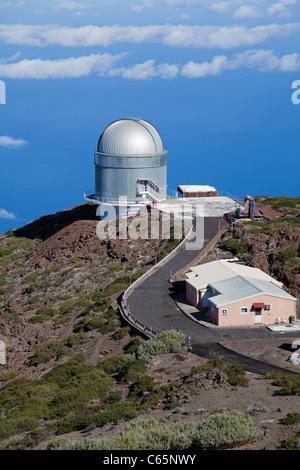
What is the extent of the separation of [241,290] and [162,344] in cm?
643

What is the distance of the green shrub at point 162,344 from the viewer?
95.2 ft

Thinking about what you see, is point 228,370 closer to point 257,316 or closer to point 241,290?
point 257,316

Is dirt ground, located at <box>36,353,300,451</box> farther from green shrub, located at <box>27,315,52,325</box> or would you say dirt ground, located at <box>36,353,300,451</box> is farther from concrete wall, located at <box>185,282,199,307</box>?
Result: green shrub, located at <box>27,315,52,325</box>

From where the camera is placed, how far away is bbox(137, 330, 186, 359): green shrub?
2903 cm

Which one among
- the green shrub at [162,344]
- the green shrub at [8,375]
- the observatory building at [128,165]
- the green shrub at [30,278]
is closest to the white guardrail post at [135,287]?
the green shrub at [162,344]

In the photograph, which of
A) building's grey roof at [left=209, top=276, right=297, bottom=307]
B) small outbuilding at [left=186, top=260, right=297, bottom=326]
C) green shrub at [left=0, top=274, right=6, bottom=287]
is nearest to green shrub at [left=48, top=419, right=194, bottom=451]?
small outbuilding at [left=186, top=260, right=297, bottom=326]

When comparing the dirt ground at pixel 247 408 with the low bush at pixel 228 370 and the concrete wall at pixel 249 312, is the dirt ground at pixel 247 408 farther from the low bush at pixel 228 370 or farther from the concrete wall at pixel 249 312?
the concrete wall at pixel 249 312

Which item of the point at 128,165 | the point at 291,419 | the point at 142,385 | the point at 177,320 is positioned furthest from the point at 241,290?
the point at 128,165

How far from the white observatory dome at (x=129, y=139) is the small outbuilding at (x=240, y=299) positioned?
60.7 ft

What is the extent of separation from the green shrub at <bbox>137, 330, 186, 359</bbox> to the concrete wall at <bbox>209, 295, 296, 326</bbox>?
11.2 feet

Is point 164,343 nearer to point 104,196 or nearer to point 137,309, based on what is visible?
point 137,309

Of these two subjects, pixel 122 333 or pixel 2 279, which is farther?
pixel 2 279

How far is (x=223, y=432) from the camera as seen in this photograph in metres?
18.6
